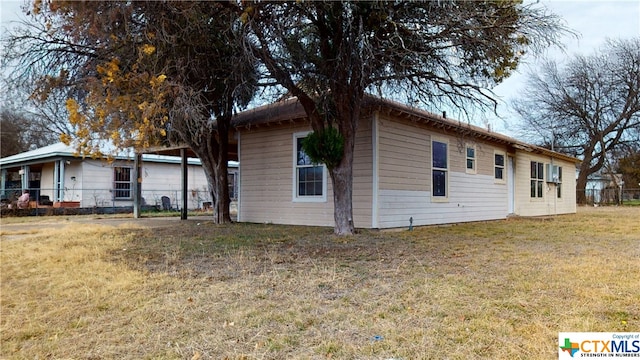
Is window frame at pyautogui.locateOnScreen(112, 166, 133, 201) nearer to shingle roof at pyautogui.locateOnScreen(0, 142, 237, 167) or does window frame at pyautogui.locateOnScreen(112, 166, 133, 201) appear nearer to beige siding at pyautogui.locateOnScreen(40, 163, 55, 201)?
shingle roof at pyautogui.locateOnScreen(0, 142, 237, 167)

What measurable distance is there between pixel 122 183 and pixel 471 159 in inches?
594

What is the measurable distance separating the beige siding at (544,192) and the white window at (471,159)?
372cm

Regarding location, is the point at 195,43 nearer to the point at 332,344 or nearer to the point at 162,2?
the point at 162,2

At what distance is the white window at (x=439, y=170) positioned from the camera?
1100cm

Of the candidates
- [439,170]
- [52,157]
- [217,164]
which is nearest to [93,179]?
[52,157]

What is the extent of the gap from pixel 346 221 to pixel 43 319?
5571mm

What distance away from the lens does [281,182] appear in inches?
428

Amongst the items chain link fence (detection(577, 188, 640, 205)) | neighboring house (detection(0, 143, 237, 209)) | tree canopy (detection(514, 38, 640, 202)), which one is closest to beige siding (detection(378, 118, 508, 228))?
neighboring house (detection(0, 143, 237, 209))

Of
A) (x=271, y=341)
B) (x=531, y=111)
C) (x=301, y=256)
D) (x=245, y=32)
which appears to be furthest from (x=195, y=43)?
(x=531, y=111)

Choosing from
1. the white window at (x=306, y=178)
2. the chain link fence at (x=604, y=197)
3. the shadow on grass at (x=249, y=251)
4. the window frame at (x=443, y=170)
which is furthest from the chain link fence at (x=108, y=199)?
the chain link fence at (x=604, y=197)

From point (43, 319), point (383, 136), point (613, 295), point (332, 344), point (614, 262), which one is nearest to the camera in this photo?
point (332, 344)

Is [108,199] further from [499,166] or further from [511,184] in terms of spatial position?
[511,184]

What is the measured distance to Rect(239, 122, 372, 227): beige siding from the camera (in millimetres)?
9383

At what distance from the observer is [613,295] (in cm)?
388
